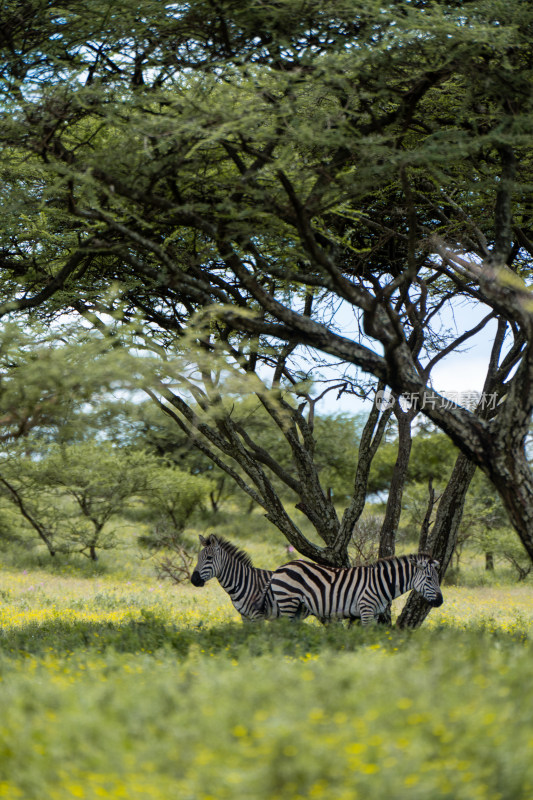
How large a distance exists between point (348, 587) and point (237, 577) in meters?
1.43

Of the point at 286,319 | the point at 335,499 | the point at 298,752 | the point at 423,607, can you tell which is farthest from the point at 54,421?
the point at 335,499

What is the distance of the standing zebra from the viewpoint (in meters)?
10.2

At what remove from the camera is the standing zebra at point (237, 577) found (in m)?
10.2

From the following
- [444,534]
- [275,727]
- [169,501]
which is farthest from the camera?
[169,501]

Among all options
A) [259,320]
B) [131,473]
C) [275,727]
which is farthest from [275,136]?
[131,473]

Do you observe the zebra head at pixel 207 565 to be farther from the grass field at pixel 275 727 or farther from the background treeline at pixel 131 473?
the grass field at pixel 275 727

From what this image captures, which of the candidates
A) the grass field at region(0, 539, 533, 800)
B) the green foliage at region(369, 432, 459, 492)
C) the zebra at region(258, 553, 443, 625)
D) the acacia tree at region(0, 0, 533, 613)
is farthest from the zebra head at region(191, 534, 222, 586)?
the green foliage at region(369, 432, 459, 492)

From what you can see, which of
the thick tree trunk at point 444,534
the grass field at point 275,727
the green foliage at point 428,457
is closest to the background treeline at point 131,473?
the green foliage at point 428,457

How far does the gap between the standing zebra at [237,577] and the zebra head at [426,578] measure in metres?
1.85

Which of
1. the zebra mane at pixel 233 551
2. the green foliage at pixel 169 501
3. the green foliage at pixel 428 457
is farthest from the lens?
the green foliage at pixel 428 457

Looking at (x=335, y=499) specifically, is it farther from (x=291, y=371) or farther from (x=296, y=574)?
(x=296, y=574)

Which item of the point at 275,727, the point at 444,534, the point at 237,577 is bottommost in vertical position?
the point at 275,727

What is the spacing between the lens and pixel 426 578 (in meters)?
Answer: 9.98

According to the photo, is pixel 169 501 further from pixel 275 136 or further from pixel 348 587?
pixel 275 136
